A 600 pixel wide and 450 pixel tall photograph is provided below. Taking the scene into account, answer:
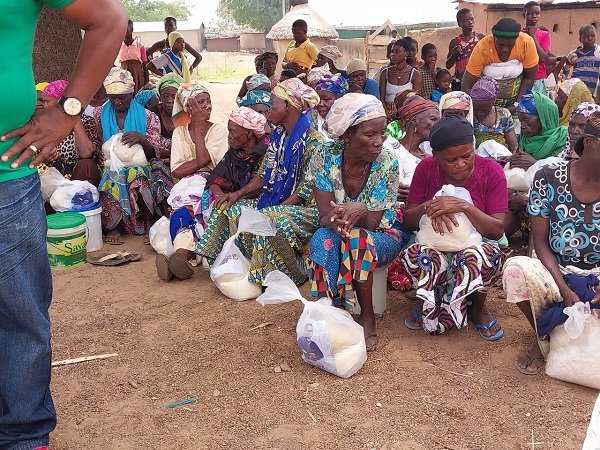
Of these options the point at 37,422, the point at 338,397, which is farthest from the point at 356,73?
the point at 37,422

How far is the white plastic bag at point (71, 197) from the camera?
5.56 meters

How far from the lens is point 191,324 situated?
4.16m

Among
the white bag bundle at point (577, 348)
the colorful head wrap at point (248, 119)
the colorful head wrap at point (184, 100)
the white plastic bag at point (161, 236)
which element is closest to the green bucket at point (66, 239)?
the white plastic bag at point (161, 236)

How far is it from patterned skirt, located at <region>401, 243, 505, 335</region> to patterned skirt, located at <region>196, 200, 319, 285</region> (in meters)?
0.95

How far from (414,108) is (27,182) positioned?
3.15 meters

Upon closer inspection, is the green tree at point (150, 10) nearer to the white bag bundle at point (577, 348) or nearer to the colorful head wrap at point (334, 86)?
the colorful head wrap at point (334, 86)

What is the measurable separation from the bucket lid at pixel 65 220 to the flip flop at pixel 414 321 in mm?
2829

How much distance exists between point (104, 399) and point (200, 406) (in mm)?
521

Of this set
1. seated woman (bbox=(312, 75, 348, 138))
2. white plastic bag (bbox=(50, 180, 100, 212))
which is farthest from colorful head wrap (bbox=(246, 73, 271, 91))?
white plastic bag (bbox=(50, 180, 100, 212))

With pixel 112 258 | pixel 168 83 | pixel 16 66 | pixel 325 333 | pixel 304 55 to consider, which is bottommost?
pixel 112 258

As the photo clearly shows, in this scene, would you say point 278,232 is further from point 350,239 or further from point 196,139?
point 196,139

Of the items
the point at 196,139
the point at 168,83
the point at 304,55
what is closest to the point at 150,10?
the point at 304,55

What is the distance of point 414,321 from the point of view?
3.97 m

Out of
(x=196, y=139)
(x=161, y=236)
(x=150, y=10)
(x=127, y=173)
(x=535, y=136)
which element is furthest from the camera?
(x=150, y=10)
